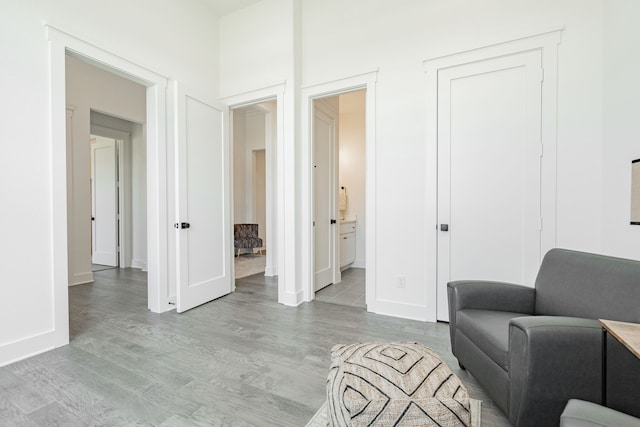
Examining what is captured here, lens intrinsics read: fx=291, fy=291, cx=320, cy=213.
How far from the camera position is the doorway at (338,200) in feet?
12.3

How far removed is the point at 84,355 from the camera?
212 centimetres

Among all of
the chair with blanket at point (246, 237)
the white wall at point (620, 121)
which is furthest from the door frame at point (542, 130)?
the chair with blanket at point (246, 237)

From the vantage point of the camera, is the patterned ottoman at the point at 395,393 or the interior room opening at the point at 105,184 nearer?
the patterned ottoman at the point at 395,393

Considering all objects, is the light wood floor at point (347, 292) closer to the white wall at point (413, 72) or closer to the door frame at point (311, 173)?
the door frame at point (311, 173)

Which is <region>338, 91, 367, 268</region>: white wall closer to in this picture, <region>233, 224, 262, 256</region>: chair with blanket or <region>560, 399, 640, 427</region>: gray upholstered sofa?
<region>233, 224, 262, 256</region>: chair with blanket

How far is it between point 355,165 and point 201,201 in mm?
3151

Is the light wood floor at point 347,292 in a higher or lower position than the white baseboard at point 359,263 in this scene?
lower

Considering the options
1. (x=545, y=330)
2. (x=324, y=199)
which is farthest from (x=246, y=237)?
(x=545, y=330)

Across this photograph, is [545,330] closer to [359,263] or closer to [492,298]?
[492,298]

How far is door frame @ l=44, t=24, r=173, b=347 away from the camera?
2234 mm

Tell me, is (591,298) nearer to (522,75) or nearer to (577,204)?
(577,204)

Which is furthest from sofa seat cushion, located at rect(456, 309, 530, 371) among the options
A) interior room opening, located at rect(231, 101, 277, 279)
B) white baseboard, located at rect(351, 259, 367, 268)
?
interior room opening, located at rect(231, 101, 277, 279)

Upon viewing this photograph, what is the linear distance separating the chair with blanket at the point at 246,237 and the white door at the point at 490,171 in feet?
15.8

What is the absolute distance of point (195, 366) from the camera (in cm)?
198
